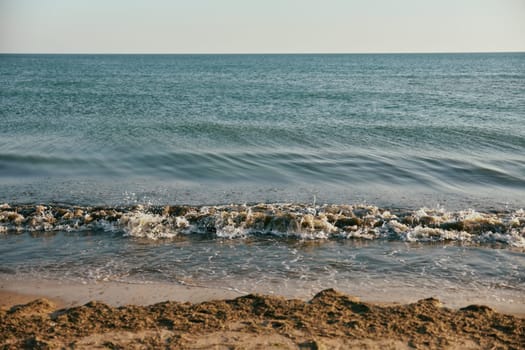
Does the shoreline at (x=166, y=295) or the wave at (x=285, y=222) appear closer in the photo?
the shoreline at (x=166, y=295)

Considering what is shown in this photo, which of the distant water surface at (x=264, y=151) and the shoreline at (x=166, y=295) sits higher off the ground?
the distant water surface at (x=264, y=151)

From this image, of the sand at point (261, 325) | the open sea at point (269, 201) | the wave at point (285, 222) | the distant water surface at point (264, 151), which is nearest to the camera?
the sand at point (261, 325)

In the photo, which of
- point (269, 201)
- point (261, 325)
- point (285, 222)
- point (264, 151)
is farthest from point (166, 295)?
point (264, 151)

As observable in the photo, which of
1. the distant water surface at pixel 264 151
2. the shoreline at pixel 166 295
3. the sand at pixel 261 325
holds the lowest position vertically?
the shoreline at pixel 166 295

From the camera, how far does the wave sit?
35.8 feet

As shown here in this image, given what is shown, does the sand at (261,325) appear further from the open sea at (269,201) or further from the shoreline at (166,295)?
the open sea at (269,201)

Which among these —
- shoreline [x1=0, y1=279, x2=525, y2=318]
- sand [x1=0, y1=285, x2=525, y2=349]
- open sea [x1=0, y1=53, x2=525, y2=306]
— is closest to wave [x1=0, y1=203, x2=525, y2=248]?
open sea [x1=0, y1=53, x2=525, y2=306]

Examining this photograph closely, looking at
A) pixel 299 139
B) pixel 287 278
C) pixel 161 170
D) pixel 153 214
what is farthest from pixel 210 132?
pixel 287 278

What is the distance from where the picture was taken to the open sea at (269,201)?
8859 mm

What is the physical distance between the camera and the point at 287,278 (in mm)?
8484

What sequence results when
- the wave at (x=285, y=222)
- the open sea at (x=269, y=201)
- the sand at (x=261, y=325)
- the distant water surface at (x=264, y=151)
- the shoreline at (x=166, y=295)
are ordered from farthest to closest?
the distant water surface at (x=264, y=151) → the wave at (x=285, y=222) → the open sea at (x=269, y=201) → the shoreline at (x=166, y=295) → the sand at (x=261, y=325)

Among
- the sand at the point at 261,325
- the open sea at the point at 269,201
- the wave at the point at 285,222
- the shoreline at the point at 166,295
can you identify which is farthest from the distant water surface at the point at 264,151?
the sand at the point at 261,325

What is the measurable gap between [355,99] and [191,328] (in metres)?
33.4

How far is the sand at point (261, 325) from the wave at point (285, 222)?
381 cm
